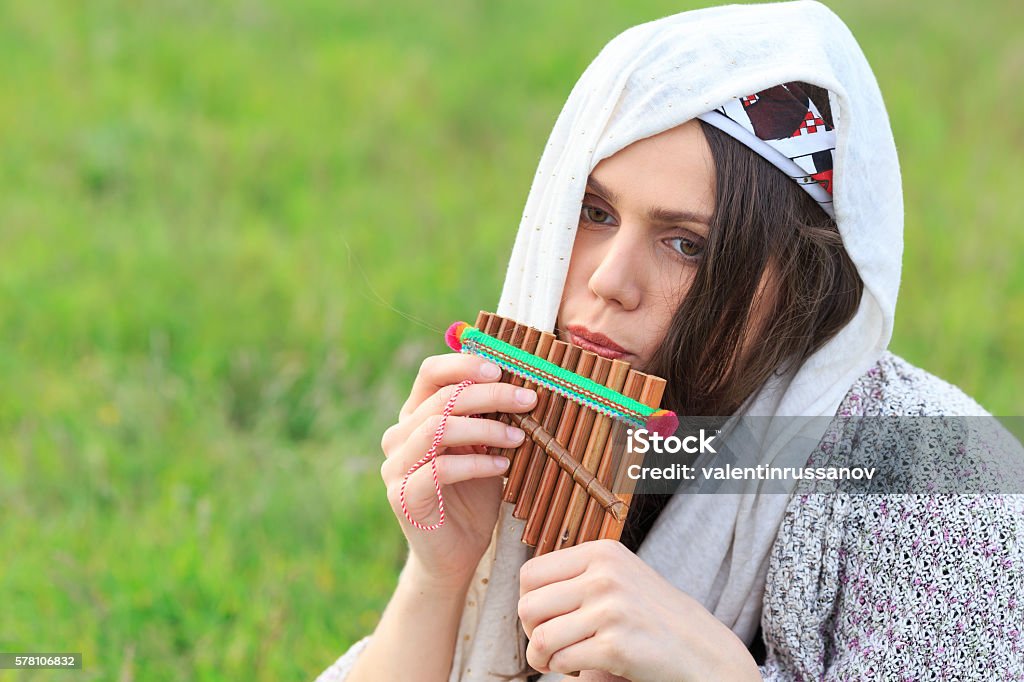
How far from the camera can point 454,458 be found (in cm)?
202

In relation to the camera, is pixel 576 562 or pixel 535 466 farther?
pixel 535 466

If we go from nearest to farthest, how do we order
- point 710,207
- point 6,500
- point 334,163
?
point 710,207
point 6,500
point 334,163

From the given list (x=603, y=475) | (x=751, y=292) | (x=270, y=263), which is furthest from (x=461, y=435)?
(x=270, y=263)

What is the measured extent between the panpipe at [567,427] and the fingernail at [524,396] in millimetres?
27

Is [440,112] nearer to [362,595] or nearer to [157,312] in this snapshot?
[157,312]

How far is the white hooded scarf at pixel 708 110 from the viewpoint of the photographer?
6.84 feet

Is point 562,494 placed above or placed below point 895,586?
above

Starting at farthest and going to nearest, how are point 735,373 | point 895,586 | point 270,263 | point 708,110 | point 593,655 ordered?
point 270,263 < point 735,373 < point 708,110 < point 895,586 < point 593,655

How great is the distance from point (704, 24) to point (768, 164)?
13.9 inches

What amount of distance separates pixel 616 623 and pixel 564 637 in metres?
0.09

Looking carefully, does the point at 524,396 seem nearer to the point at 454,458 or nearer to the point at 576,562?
the point at 454,458

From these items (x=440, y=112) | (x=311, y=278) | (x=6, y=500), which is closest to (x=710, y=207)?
(x=6, y=500)

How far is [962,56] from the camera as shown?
747cm

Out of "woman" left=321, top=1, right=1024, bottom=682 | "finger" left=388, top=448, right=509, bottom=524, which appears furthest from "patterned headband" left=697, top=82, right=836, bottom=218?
"finger" left=388, top=448, right=509, bottom=524
